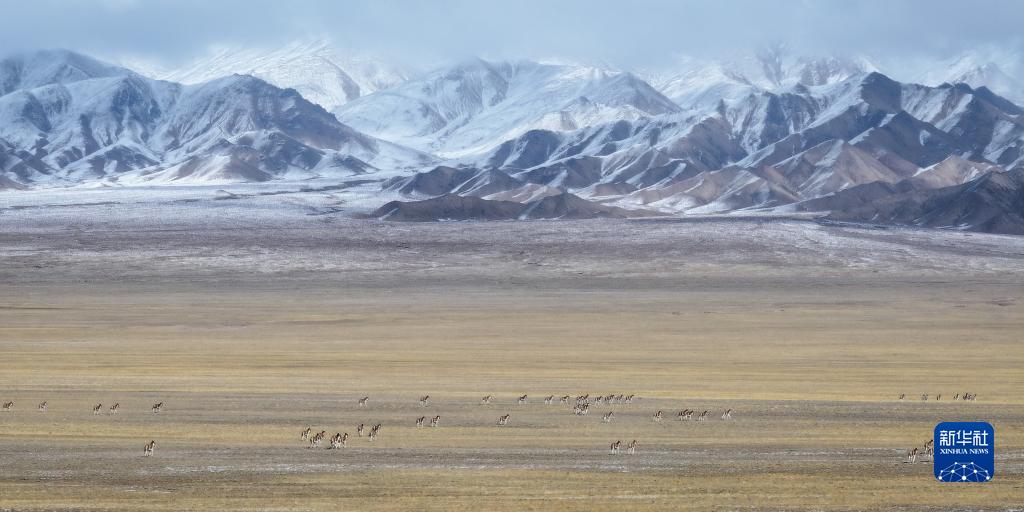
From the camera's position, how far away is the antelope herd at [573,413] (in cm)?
2691

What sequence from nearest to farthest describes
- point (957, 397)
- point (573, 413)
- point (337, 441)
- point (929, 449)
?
point (929, 449) < point (337, 441) < point (573, 413) < point (957, 397)

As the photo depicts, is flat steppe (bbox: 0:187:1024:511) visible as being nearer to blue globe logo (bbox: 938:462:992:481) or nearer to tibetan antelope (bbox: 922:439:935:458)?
blue globe logo (bbox: 938:462:992:481)

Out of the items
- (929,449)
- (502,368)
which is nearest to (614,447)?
(929,449)

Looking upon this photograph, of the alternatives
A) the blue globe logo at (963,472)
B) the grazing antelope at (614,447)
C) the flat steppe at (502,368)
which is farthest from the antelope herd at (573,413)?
the blue globe logo at (963,472)

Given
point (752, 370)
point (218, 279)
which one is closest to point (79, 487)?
point (752, 370)

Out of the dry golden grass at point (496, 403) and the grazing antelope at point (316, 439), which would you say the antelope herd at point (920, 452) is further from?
the grazing antelope at point (316, 439)

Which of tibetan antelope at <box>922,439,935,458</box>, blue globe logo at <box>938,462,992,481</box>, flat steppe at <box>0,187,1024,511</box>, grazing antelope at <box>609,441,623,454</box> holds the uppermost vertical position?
blue globe logo at <box>938,462,992,481</box>

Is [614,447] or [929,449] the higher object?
[929,449]

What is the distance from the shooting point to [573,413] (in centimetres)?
3256

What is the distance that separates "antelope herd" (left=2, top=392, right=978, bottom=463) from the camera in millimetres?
26906

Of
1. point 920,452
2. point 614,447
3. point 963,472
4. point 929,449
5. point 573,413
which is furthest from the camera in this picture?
point 573,413

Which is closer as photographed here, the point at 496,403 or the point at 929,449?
the point at 929,449

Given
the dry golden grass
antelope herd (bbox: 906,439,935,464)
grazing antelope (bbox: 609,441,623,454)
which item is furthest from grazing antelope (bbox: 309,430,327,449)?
antelope herd (bbox: 906,439,935,464)

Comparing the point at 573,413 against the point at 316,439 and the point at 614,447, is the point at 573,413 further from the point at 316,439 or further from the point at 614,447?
the point at 316,439
